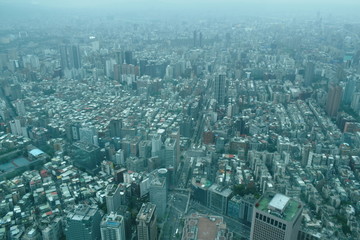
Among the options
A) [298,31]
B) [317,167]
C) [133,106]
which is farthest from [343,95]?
[298,31]

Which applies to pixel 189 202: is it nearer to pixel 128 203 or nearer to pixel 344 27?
pixel 128 203

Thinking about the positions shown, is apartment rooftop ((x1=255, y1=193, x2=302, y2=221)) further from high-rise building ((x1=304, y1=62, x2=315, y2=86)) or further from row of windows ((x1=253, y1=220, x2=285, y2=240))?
high-rise building ((x1=304, y1=62, x2=315, y2=86))

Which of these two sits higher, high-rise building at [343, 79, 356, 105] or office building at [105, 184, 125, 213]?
high-rise building at [343, 79, 356, 105]

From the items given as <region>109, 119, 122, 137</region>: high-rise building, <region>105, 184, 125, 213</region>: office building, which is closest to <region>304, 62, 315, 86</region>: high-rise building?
<region>109, 119, 122, 137</region>: high-rise building

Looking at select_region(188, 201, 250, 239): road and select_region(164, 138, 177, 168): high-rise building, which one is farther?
select_region(164, 138, 177, 168): high-rise building

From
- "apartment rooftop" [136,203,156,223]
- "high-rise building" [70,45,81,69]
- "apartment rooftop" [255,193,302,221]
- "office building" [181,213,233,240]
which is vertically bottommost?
"office building" [181,213,233,240]

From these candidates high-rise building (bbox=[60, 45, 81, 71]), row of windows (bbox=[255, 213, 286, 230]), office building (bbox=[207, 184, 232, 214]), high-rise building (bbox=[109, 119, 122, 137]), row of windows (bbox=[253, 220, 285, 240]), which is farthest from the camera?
high-rise building (bbox=[60, 45, 81, 71])

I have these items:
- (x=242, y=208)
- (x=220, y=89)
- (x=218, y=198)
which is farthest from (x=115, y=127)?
(x=220, y=89)
